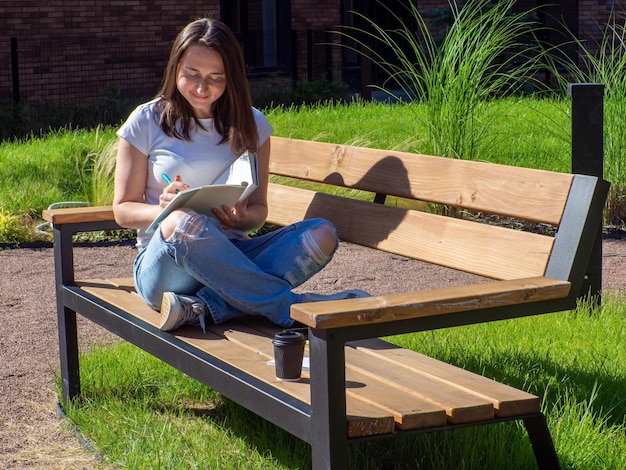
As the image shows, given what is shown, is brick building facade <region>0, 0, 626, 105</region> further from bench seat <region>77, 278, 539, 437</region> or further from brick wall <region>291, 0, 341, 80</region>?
bench seat <region>77, 278, 539, 437</region>

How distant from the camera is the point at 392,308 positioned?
254cm

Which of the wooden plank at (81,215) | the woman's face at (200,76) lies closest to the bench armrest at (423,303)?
the woman's face at (200,76)

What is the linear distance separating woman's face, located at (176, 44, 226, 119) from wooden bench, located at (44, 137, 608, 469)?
0.65m

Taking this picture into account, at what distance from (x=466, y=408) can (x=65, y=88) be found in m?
13.8

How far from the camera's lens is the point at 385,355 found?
3.23 meters

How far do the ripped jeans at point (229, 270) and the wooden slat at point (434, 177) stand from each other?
0.41 meters

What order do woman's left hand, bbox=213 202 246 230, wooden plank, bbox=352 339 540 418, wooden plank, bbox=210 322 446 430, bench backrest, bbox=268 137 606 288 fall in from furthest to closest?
woman's left hand, bbox=213 202 246 230 < bench backrest, bbox=268 137 606 288 < wooden plank, bbox=352 339 540 418 < wooden plank, bbox=210 322 446 430

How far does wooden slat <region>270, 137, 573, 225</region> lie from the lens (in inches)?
123

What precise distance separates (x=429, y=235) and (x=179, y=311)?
2.84 ft

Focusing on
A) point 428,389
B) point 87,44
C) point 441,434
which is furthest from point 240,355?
point 87,44

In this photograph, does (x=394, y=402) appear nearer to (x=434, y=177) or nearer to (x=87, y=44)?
(x=434, y=177)

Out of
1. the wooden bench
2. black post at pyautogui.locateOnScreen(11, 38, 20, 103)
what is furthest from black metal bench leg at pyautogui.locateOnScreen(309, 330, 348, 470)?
black post at pyautogui.locateOnScreen(11, 38, 20, 103)

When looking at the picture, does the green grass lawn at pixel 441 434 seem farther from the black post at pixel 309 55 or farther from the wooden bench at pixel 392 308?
the black post at pixel 309 55

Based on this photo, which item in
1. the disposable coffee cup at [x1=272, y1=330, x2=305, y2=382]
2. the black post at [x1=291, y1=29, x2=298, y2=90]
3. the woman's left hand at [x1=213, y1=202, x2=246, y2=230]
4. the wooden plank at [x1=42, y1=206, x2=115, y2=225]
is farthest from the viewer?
the black post at [x1=291, y1=29, x2=298, y2=90]
